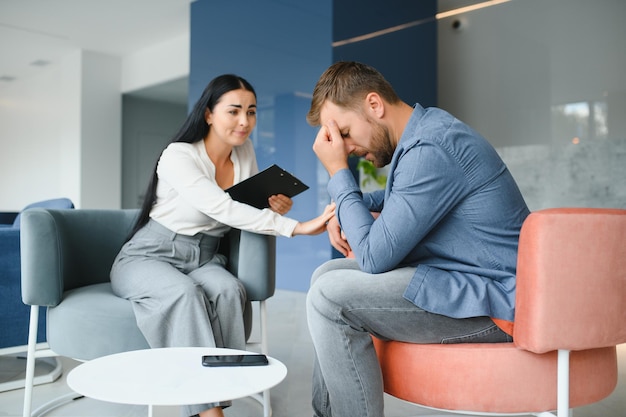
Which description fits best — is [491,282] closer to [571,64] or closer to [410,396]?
[410,396]

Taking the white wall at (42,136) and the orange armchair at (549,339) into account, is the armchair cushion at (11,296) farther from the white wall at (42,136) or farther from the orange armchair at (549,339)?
the white wall at (42,136)

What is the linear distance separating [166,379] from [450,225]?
745mm

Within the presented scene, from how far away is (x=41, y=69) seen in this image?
966cm

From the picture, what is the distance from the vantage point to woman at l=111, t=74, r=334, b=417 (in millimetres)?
1833

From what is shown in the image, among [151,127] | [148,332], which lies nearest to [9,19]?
[151,127]

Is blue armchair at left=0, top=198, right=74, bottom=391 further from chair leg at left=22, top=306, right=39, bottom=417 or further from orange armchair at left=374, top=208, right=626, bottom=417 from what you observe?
orange armchair at left=374, top=208, right=626, bottom=417

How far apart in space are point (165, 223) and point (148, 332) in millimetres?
500

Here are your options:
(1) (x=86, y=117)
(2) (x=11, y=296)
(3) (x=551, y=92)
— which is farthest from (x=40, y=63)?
(2) (x=11, y=296)

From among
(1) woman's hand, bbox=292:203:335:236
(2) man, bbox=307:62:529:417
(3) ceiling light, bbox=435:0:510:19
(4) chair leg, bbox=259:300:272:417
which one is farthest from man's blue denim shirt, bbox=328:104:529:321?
(3) ceiling light, bbox=435:0:510:19

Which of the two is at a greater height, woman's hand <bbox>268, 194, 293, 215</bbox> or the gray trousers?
woman's hand <bbox>268, 194, 293, 215</bbox>

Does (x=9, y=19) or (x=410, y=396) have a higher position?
(x=9, y=19)

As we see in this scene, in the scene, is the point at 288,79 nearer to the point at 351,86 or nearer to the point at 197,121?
the point at 197,121

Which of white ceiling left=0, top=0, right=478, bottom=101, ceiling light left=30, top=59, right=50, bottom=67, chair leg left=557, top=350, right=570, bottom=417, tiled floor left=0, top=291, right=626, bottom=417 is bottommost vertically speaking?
tiled floor left=0, top=291, right=626, bottom=417

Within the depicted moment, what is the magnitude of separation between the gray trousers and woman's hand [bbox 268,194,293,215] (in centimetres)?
27
